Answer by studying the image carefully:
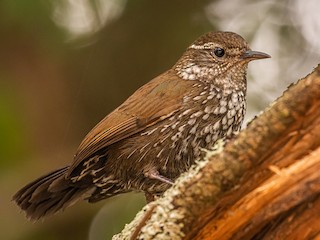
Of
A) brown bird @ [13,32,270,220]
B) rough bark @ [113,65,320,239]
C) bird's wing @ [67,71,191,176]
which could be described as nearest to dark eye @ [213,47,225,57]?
brown bird @ [13,32,270,220]

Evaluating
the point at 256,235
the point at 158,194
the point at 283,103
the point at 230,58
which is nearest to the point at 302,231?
the point at 256,235

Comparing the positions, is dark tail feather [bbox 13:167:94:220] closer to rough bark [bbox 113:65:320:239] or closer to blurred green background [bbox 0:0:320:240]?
blurred green background [bbox 0:0:320:240]

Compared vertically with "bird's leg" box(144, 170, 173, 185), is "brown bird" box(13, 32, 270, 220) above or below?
above

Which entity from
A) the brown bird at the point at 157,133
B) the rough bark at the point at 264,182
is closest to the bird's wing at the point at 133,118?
the brown bird at the point at 157,133

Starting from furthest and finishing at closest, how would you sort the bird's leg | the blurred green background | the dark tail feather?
the blurred green background → the dark tail feather → the bird's leg

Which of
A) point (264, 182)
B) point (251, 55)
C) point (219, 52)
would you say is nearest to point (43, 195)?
point (219, 52)

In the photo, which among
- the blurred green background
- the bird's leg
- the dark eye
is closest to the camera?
the bird's leg

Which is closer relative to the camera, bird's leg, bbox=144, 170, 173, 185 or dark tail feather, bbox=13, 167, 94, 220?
bird's leg, bbox=144, 170, 173, 185

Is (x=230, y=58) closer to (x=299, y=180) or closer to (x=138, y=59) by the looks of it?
(x=138, y=59)

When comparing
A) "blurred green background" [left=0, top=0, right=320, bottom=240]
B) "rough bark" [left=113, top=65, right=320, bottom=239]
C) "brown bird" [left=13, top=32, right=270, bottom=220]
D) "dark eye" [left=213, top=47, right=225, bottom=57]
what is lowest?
"rough bark" [left=113, top=65, right=320, bottom=239]
